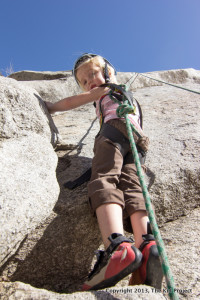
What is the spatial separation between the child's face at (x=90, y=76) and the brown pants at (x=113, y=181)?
2.22ft

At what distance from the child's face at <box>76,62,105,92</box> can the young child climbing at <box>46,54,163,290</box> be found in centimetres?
1

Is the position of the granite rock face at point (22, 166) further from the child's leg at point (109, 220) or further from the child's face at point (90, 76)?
the child's face at point (90, 76)

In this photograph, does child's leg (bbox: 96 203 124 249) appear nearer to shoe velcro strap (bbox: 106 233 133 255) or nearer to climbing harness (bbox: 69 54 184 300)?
shoe velcro strap (bbox: 106 233 133 255)

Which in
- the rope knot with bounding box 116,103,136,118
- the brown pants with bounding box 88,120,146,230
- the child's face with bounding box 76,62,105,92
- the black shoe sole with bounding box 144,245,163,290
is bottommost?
the black shoe sole with bounding box 144,245,163,290

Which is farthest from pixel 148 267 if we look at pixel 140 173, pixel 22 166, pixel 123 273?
pixel 22 166

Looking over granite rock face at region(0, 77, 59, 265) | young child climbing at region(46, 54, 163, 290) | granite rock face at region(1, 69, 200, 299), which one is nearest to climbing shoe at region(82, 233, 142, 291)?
young child climbing at region(46, 54, 163, 290)

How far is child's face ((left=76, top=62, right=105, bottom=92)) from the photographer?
2471mm

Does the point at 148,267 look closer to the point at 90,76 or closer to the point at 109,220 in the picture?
the point at 109,220

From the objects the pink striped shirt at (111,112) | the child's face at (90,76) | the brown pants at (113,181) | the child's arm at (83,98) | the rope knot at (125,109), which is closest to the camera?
the brown pants at (113,181)

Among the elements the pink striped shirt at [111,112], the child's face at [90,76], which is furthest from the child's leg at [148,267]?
the child's face at [90,76]

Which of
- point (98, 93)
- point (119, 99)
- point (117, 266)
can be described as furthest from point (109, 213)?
point (98, 93)

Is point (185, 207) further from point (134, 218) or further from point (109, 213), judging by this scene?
point (109, 213)

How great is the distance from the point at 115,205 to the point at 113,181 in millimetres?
211

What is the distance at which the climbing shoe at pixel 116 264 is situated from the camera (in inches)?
46.8
